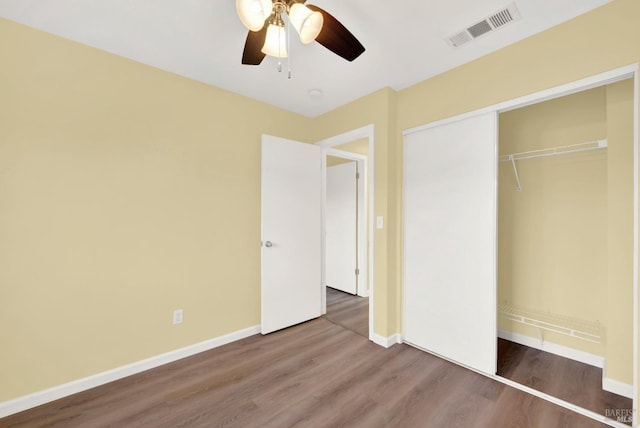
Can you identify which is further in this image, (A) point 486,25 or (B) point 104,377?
(B) point 104,377

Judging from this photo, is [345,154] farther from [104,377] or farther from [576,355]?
[104,377]

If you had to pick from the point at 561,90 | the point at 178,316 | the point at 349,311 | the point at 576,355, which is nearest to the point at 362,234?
the point at 349,311

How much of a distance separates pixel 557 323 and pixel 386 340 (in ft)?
4.92

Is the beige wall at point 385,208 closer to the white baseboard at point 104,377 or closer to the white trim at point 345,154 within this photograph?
the white trim at point 345,154

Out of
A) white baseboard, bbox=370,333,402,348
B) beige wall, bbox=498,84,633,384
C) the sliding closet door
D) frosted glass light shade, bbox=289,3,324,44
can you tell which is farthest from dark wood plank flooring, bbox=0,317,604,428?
frosted glass light shade, bbox=289,3,324,44

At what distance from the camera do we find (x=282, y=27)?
1.53m

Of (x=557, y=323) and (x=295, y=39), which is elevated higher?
(x=295, y=39)

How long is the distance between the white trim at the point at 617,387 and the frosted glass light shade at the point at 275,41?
3120 millimetres

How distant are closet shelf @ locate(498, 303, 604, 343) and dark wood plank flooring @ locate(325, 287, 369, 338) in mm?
1417

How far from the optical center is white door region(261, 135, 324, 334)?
286 centimetres

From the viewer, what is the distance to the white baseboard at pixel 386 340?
8.44 ft

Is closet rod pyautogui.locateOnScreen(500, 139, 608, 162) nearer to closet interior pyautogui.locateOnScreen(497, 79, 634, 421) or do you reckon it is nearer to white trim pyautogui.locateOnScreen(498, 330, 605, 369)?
closet interior pyautogui.locateOnScreen(497, 79, 634, 421)

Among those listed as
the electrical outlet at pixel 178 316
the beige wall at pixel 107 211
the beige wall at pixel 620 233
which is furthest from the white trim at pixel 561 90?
the electrical outlet at pixel 178 316

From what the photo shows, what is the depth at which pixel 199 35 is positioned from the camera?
6.17 ft
